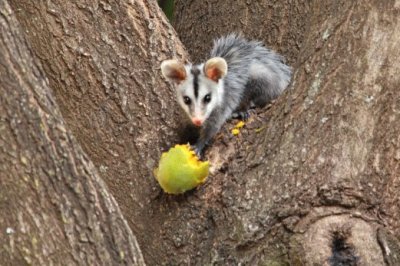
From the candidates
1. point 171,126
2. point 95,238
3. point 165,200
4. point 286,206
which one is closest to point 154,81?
point 171,126

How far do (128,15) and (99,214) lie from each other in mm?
1342

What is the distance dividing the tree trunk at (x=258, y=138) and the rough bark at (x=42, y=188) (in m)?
0.68

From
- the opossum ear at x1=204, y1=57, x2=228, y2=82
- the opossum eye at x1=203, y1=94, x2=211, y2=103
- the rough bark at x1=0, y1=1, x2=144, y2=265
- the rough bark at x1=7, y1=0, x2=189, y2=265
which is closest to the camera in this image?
the rough bark at x1=0, y1=1, x2=144, y2=265

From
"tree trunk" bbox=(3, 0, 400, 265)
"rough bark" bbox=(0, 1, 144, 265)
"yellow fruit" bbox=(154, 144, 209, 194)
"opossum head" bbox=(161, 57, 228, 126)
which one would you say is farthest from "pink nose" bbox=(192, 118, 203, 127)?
"rough bark" bbox=(0, 1, 144, 265)

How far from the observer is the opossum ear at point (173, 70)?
389cm

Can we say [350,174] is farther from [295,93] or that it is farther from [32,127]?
[32,127]

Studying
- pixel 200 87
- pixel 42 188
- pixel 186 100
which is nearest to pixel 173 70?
pixel 186 100

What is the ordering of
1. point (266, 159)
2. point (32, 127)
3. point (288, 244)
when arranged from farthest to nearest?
point (266, 159) < point (288, 244) < point (32, 127)

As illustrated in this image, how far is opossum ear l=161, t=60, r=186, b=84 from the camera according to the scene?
3.89 meters

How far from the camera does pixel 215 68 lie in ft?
14.8

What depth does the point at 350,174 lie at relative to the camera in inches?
125

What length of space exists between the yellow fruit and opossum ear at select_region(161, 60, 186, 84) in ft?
1.59

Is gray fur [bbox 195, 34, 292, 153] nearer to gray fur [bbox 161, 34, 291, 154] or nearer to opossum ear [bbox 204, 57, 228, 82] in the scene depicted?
gray fur [bbox 161, 34, 291, 154]

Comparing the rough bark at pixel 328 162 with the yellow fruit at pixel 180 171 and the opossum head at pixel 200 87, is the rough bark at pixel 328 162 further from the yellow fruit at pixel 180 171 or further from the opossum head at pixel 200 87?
Result: the opossum head at pixel 200 87
